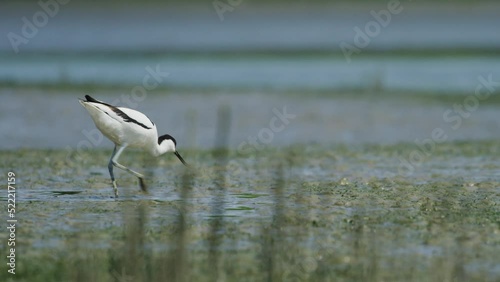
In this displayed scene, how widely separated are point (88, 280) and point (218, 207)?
9.48 ft

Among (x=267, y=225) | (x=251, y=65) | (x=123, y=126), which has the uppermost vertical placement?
(x=251, y=65)

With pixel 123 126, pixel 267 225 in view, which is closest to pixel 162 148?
pixel 123 126

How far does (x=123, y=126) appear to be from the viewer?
1037cm

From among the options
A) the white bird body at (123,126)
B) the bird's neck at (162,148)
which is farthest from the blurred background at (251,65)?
the white bird body at (123,126)

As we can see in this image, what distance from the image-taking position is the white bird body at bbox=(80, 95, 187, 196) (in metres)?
10.2

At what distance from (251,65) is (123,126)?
16.2 m

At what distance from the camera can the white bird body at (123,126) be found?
10208 mm

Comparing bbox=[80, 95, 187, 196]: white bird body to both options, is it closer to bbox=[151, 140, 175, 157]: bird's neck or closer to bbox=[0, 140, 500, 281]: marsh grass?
bbox=[151, 140, 175, 157]: bird's neck

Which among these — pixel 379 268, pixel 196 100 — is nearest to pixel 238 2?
pixel 196 100

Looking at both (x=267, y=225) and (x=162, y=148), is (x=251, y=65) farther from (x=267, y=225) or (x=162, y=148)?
(x=267, y=225)

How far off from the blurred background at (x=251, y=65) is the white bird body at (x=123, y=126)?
11.8 feet

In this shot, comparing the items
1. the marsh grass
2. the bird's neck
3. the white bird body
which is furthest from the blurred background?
the white bird body

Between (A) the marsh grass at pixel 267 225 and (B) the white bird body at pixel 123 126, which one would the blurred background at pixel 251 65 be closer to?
(A) the marsh grass at pixel 267 225

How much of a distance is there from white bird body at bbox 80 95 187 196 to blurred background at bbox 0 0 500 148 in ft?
11.8
